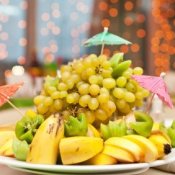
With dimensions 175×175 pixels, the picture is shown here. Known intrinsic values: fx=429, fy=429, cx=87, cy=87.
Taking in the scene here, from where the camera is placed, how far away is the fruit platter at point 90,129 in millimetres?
598

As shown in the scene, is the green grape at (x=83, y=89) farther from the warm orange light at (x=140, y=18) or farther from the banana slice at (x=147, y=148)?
the warm orange light at (x=140, y=18)

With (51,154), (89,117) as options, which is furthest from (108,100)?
(51,154)

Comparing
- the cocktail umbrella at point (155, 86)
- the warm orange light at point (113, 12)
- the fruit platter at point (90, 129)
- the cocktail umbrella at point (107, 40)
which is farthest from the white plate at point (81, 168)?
the warm orange light at point (113, 12)

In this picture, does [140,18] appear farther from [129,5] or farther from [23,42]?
[23,42]

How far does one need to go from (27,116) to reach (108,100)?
5.4 inches

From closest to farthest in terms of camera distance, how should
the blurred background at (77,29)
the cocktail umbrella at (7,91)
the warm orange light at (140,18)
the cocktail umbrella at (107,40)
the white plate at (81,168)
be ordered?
the white plate at (81,168)
the cocktail umbrella at (7,91)
the cocktail umbrella at (107,40)
the blurred background at (77,29)
the warm orange light at (140,18)

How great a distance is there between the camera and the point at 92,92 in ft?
2.30

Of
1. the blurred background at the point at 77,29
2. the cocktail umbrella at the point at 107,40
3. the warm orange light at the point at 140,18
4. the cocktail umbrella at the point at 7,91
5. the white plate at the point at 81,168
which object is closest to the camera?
the white plate at the point at 81,168

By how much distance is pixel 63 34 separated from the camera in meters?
5.45

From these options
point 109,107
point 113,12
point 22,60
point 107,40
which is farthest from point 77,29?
point 109,107

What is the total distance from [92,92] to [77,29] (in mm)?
4799

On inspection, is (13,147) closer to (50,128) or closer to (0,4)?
(50,128)

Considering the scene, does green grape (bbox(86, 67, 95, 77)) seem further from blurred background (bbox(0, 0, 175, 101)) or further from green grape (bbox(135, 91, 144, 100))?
blurred background (bbox(0, 0, 175, 101))

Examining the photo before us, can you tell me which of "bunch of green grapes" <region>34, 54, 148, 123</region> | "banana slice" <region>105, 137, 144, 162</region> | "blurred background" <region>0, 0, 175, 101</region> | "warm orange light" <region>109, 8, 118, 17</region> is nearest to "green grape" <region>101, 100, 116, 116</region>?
"bunch of green grapes" <region>34, 54, 148, 123</region>
